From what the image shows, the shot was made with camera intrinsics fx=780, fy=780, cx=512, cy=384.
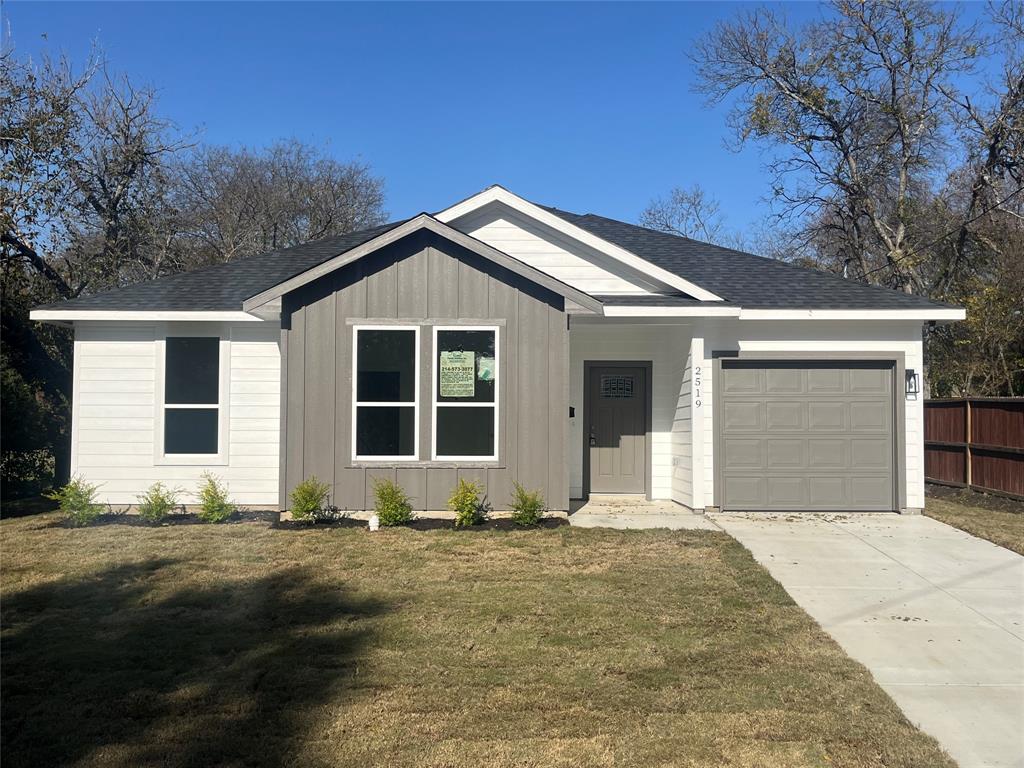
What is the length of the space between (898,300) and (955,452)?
431cm

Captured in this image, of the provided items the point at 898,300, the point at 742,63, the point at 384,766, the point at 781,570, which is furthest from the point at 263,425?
the point at 742,63

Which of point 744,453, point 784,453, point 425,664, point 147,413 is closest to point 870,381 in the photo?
point 784,453

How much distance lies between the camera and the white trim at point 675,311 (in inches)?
402

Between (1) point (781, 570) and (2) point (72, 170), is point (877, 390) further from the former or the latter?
(2) point (72, 170)

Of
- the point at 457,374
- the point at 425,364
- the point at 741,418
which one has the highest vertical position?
the point at 425,364

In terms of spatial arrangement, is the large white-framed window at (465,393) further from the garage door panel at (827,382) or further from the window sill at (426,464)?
the garage door panel at (827,382)

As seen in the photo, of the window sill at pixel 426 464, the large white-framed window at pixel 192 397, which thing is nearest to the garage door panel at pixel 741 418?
the window sill at pixel 426 464

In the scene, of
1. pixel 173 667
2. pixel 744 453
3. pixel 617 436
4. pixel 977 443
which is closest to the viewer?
pixel 173 667

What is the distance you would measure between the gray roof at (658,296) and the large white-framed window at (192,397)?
596 millimetres

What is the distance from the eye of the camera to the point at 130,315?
10.5 m

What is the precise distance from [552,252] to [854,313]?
167 inches

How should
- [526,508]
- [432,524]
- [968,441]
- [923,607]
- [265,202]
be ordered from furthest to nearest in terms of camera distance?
[265,202] < [968,441] < [432,524] < [526,508] < [923,607]

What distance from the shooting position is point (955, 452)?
1370 centimetres

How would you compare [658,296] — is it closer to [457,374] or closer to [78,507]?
[457,374]
